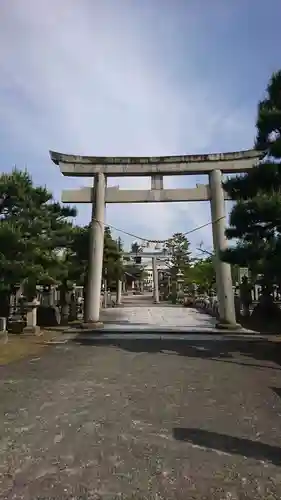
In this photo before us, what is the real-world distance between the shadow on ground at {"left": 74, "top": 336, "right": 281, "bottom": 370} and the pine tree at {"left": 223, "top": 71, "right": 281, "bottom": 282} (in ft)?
6.40

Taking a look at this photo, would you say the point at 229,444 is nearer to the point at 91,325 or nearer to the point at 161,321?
the point at 91,325

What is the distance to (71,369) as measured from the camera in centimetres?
906

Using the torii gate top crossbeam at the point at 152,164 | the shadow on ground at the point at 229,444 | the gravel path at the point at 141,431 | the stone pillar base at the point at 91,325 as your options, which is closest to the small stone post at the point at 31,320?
the stone pillar base at the point at 91,325

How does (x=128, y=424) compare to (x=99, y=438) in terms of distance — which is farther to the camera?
(x=128, y=424)

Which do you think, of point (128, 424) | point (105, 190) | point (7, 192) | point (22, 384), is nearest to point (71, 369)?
point (22, 384)

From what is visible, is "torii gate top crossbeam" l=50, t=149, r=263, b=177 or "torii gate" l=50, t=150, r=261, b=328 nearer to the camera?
"torii gate" l=50, t=150, r=261, b=328

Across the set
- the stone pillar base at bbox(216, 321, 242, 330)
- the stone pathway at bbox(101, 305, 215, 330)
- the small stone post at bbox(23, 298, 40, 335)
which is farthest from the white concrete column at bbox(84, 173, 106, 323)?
the stone pillar base at bbox(216, 321, 242, 330)

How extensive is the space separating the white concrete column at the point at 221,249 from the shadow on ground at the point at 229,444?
42.1ft

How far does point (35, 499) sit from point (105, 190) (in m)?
15.9

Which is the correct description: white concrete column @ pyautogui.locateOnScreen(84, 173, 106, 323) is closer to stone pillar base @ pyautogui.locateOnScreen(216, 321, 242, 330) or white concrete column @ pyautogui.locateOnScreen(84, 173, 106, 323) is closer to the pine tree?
stone pillar base @ pyautogui.locateOnScreen(216, 321, 242, 330)

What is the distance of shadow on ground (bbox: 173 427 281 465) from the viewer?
4.17m

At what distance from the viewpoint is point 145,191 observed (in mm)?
18641

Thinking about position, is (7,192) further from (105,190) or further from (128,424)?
(128,424)

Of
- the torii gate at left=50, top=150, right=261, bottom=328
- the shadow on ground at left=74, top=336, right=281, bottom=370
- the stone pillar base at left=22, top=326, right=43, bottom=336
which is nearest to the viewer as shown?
the shadow on ground at left=74, top=336, right=281, bottom=370
